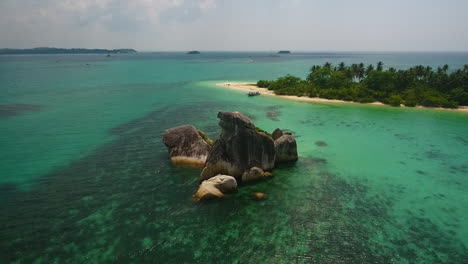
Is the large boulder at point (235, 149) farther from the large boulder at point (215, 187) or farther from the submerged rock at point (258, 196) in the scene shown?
the submerged rock at point (258, 196)

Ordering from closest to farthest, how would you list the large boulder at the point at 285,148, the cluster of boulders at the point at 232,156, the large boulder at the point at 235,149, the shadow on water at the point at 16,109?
1. the cluster of boulders at the point at 232,156
2. the large boulder at the point at 235,149
3. the large boulder at the point at 285,148
4. the shadow on water at the point at 16,109

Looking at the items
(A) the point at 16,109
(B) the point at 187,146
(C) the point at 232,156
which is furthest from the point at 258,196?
(A) the point at 16,109

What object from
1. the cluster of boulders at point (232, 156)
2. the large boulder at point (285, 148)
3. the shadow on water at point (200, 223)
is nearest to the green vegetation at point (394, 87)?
the large boulder at point (285, 148)

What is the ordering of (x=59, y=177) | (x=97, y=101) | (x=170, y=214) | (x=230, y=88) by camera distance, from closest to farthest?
(x=170, y=214), (x=59, y=177), (x=97, y=101), (x=230, y=88)

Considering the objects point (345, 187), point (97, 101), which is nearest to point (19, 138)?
point (97, 101)

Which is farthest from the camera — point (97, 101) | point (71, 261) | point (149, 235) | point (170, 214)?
point (97, 101)

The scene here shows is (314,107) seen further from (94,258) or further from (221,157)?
(94,258)

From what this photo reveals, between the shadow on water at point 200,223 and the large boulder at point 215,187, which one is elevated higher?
the large boulder at point 215,187
